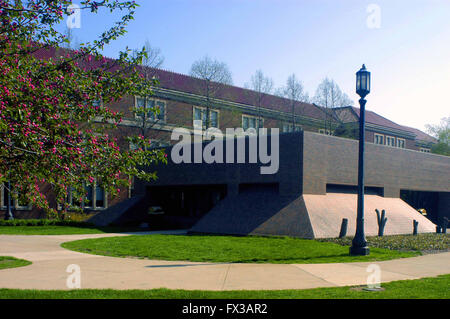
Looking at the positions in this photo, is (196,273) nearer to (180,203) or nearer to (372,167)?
(372,167)

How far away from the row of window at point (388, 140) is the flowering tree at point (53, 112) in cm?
5637

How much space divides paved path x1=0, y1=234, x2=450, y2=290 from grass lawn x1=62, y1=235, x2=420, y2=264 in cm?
103

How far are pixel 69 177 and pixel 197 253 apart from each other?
747cm

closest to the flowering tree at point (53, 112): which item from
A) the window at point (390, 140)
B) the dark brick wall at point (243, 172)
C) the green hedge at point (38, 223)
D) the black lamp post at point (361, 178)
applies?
the black lamp post at point (361, 178)

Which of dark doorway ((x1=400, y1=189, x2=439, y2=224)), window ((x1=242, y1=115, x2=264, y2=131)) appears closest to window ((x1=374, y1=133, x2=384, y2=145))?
window ((x1=242, y1=115, x2=264, y2=131))

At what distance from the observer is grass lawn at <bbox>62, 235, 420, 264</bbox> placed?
15188mm

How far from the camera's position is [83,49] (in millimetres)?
11070

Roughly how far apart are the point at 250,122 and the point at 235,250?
3583 centimetres

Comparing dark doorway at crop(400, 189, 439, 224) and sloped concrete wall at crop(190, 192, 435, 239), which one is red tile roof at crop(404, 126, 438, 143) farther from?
sloped concrete wall at crop(190, 192, 435, 239)

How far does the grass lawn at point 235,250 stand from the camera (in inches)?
598

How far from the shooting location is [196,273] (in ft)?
39.0
